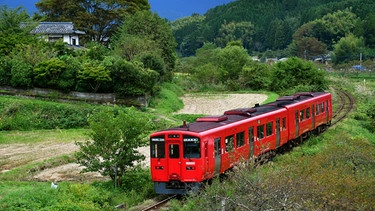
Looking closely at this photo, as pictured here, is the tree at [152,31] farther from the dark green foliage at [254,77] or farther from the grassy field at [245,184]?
the grassy field at [245,184]

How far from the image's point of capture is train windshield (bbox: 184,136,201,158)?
1468 centimetres

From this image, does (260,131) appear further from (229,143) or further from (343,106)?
(343,106)

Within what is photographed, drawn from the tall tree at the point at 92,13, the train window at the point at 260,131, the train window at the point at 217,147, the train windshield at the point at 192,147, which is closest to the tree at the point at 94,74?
the train window at the point at 260,131

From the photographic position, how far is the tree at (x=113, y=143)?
51.8 ft

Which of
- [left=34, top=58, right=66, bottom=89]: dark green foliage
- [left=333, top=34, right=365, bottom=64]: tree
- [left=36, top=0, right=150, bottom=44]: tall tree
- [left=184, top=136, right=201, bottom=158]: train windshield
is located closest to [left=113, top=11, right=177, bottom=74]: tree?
[left=36, top=0, right=150, bottom=44]: tall tree

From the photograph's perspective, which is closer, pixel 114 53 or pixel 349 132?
pixel 349 132

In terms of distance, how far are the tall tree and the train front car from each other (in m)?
40.5

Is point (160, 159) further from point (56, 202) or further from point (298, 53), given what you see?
point (298, 53)

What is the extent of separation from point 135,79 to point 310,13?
3967 inches

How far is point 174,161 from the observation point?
49.0ft

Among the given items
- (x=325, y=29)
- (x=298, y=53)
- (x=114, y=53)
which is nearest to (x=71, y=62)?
(x=114, y=53)

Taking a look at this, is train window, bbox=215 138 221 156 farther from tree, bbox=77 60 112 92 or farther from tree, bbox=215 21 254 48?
tree, bbox=215 21 254 48

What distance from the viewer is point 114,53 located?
38.8m

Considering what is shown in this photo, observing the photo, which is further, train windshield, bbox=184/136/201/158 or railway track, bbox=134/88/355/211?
railway track, bbox=134/88/355/211
